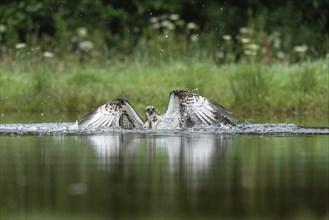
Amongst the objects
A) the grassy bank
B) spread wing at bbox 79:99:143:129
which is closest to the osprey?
spread wing at bbox 79:99:143:129

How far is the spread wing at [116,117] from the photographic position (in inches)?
584

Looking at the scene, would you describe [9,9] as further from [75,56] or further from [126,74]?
[126,74]

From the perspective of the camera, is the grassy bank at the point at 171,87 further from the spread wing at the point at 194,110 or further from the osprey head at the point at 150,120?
the osprey head at the point at 150,120

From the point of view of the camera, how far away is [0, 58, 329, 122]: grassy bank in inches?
770

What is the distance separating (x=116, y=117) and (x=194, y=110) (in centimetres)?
104

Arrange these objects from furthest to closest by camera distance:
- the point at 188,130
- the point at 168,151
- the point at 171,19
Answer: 1. the point at 171,19
2. the point at 188,130
3. the point at 168,151

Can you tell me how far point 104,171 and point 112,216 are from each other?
2.60 meters

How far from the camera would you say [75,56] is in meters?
23.3

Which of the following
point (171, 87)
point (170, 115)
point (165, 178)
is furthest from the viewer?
point (171, 87)

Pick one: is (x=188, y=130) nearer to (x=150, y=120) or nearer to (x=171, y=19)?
(x=150, y=120)

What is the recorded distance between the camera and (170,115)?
14.7 metres

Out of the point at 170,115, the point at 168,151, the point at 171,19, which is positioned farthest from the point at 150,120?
the point at 171,19

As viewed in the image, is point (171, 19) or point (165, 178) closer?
point (165, 178)

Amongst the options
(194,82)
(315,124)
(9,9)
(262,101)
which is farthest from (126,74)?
(9,9)
